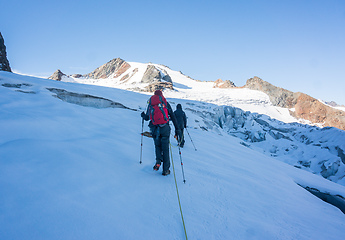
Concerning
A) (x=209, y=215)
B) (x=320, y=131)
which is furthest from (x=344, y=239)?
(x=320, y=131)

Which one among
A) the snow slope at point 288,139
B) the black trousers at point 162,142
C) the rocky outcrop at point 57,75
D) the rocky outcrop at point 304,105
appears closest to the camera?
the black trousers at point 162,142

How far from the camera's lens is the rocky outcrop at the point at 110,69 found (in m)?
87.9

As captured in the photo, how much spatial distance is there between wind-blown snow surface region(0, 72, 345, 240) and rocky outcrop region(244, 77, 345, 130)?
2550 inches

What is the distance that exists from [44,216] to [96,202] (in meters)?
0.65

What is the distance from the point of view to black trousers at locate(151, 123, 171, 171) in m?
4.16

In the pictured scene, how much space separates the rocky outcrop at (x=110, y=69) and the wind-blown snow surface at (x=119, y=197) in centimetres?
8716

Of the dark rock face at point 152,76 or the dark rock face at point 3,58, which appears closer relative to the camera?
the dark rock face at point 3,58

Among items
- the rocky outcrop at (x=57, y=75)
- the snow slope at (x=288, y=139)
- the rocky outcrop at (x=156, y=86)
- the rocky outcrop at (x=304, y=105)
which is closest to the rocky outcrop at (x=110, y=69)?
the rocky outcrop at (x=57, y=75)

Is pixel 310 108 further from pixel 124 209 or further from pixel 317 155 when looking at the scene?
pixel 124 209

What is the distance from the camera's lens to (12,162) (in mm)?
2971

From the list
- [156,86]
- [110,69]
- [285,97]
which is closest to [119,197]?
[156,86]

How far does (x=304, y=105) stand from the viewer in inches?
2564

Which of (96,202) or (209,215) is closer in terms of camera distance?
(96,202)

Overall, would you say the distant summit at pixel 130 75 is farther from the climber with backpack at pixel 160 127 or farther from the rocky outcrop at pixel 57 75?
the climber with backpack at pixel 160 127
